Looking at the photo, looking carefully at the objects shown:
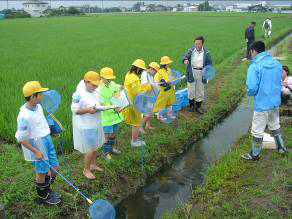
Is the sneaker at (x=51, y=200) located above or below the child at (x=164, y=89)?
below

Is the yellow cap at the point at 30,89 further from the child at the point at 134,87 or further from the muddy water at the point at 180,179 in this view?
the muddy water at the point at 180,179

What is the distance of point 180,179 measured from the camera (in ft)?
16.2

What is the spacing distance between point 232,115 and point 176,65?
425cm

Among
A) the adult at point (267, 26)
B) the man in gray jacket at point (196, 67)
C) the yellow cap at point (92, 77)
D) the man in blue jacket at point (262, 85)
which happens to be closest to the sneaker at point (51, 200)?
the yellow cap at point (92, 77)

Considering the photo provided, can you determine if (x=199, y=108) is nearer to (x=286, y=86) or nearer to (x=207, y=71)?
(x=207, y=71)

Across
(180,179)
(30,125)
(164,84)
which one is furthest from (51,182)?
(164,84)

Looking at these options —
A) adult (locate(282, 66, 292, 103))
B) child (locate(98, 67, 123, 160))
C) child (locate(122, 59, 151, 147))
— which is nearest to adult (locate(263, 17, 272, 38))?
adult (locate(282, 66, 292, 103))

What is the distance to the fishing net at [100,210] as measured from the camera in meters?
3.21

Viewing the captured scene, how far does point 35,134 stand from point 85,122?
688 mm

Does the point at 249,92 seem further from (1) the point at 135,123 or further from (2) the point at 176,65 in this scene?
(2) the point at 176,65

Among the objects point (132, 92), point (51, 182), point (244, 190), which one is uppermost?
point (132, 92)

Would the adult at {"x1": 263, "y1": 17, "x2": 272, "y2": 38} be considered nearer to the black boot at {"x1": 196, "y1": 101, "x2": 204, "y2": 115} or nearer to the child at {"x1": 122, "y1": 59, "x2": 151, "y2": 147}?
the black boot at {"x1": 196, "y1": 101, "x2": 204, "y2": 115}

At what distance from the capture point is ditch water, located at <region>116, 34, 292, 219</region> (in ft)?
14.0

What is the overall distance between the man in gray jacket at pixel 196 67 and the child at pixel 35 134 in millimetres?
3775
